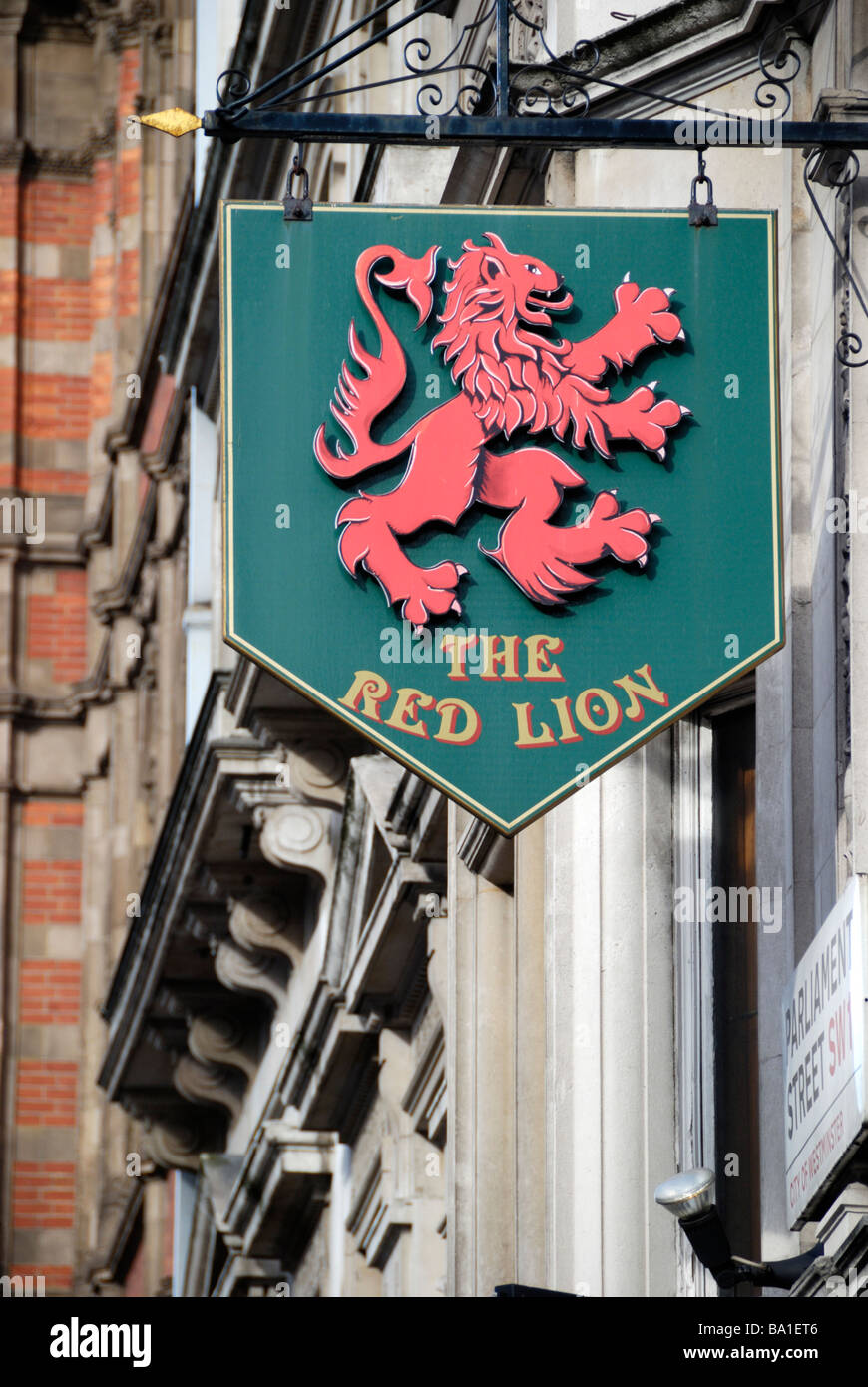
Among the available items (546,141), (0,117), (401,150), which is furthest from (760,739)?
(0,117)

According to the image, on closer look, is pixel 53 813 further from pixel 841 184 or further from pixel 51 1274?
pixel 841 184

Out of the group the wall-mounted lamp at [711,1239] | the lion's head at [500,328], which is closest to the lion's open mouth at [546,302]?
the lion's head at [500,328]

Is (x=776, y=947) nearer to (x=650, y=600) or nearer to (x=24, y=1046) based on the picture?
(x=650, y=600)

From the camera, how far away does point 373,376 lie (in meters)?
8.24

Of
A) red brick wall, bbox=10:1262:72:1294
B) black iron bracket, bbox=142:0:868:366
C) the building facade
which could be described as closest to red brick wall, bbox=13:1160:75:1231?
the building facade

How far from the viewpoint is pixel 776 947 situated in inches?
343

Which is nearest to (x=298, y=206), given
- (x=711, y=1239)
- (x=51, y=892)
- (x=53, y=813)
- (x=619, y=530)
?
(x=619, y=530)

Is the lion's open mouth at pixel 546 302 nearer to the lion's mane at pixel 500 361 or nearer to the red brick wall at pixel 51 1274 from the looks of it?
the lion's mane at pixel 500 361

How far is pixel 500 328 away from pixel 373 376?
0.37m

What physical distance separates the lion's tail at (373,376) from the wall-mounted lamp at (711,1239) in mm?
2061

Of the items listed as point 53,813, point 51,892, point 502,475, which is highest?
point 502,475

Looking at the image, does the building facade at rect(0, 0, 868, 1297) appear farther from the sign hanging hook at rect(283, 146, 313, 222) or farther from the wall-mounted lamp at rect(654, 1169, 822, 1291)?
the sign hanging hook at rect(283, 146, 313, 222)

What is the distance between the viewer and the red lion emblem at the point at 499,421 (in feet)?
26.2

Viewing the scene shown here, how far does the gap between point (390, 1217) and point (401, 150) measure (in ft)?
18.4
